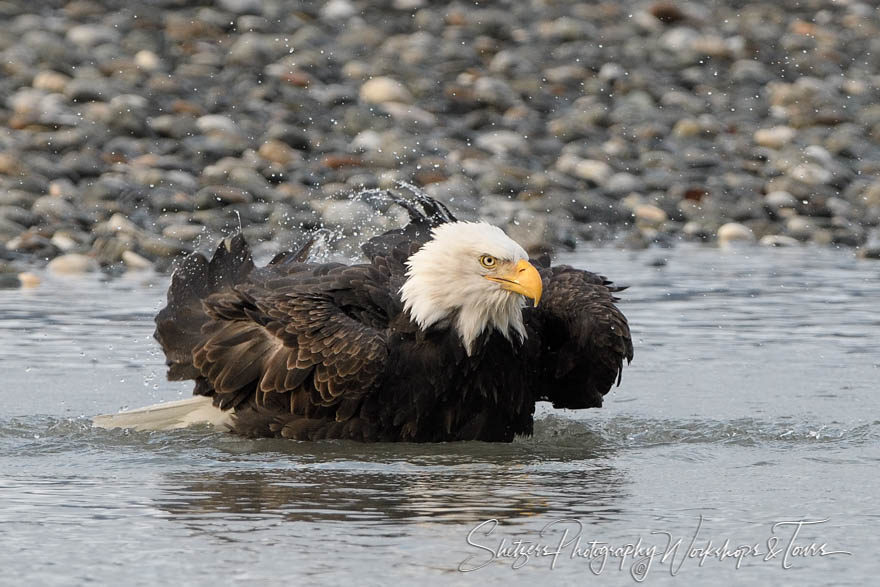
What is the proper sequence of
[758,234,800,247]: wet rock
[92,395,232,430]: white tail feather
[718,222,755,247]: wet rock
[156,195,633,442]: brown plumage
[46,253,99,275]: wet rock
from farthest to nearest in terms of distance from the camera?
1. [718,222,755,247]: wet rock
2. [758,234,800,247]: wet rock
3. [46,253,99,275]: wet rock
4. [92,395,232,430]: white tail feather
5. [156,195,633,442]: brown plumage

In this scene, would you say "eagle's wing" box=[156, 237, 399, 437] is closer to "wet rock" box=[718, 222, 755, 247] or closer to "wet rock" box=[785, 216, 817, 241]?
"wet rock" box=[718, 222, 755, 247]

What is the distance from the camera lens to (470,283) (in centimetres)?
743

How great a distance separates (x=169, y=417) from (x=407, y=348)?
4.41 ft

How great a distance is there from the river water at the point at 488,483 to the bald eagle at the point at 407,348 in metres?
0.15

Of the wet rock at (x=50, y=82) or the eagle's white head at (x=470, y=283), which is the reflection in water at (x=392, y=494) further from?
the wet rock at (x=50, y=82)

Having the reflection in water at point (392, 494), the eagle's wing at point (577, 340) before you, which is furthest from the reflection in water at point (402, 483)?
the eagle's wing at point (577, 340)

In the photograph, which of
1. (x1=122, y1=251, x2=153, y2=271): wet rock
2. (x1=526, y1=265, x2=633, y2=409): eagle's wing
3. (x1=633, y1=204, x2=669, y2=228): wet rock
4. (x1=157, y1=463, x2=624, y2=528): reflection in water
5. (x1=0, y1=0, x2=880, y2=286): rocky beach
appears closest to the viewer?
→ (x1=157, y1=463, x2=624, y2=528): reflection in water

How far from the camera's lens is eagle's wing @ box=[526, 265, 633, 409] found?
782cm

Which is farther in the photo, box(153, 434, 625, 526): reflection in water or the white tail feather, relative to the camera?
the white tail feather

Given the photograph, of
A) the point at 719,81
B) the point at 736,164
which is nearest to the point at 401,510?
the point at 736,164

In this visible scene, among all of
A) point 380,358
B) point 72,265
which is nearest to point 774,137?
point 72,265

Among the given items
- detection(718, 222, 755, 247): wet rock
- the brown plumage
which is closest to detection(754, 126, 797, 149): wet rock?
detection(718, 222, 755, 247): wet rock

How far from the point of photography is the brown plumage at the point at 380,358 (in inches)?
296

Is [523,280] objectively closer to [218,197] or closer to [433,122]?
[218,197]
